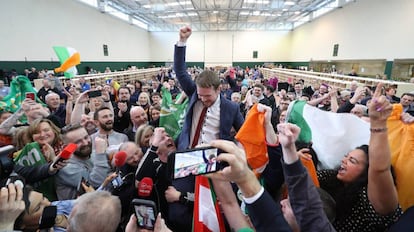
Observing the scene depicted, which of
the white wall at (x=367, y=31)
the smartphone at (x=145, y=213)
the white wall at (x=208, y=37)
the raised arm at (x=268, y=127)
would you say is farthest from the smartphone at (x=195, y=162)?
the white wall at (x=367, y=31)

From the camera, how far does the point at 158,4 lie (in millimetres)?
18297

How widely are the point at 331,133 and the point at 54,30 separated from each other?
14.7m

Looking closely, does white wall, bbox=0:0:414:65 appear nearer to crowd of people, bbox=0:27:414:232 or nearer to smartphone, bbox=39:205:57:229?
crowd of people, bbox=0:27:414:232

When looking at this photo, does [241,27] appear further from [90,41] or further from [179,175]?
[179,175]

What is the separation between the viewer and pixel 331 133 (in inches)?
64.4

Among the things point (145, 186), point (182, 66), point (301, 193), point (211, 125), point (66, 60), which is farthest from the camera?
point (66, 60)

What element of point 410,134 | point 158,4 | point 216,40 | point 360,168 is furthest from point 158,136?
point 216,40

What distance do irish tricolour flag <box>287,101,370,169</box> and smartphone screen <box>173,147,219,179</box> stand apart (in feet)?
3.53

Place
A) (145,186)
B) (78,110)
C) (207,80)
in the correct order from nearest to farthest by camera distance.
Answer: (145,186) → (207,80) → (78,110)

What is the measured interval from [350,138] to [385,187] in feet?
1.75

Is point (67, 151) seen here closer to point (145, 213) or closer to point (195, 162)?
point (145, 213)

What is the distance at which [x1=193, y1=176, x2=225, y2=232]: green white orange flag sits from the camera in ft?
4.05

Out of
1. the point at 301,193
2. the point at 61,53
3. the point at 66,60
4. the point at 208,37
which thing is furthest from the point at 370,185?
the point at 208,37

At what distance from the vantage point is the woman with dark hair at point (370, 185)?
105cm
